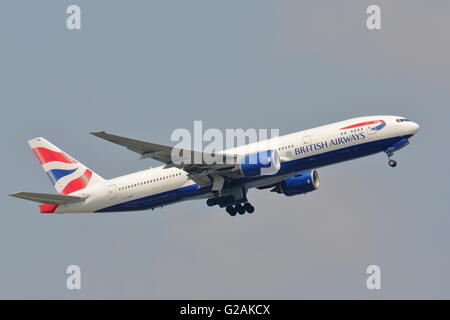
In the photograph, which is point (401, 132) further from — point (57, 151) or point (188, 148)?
point (57, 151)

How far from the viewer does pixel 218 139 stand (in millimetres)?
63500

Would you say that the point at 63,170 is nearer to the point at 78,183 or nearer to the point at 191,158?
the point at 78,183

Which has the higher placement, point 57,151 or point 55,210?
point 57,151

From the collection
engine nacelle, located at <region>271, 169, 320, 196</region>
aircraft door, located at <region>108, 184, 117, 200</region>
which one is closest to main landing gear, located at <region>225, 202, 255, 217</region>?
engine nacelle, located at <region>271, 169, 320, 196</region>

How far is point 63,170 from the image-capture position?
222 ft

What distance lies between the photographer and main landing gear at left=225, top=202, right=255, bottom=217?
65.3 metres

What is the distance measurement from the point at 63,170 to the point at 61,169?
225 mm

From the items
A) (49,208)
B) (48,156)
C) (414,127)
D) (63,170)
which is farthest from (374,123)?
(48,156)

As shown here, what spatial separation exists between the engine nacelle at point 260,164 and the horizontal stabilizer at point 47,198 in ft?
42.1

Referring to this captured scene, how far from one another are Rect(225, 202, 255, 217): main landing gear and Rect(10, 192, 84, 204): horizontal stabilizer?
1069 centimetres

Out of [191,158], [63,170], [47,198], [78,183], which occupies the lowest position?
[47,198]

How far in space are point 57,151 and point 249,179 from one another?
53.3 feet

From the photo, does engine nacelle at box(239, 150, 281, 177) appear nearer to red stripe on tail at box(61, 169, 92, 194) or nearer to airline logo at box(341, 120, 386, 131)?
airline logo at box(341, 120, 386, 131)

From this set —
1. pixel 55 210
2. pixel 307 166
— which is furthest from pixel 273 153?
pixel 55 210
